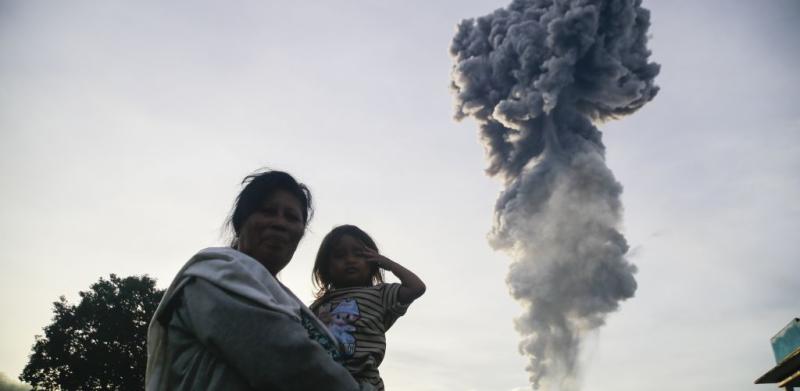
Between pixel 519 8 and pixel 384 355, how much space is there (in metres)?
36.2

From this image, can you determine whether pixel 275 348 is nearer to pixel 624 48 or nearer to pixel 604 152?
pixel 604 152

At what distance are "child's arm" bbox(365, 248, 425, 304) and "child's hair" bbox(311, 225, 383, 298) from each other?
195 millimetres

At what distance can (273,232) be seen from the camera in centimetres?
210

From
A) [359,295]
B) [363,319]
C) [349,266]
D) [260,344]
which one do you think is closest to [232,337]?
[260,344]

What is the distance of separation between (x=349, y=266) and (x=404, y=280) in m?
0.50

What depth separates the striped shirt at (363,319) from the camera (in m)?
2.47

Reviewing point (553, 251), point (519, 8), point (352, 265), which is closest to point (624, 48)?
point (519, 8)

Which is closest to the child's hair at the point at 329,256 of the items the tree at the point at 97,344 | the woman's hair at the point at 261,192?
the woman's hair at the point at 261,192

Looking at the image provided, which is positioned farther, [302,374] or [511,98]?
[511,98]

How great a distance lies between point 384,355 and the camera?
265 centimetres

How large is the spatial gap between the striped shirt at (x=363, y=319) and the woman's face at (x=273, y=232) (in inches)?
24.7

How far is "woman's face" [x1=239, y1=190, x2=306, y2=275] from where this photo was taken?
2092 millimetres

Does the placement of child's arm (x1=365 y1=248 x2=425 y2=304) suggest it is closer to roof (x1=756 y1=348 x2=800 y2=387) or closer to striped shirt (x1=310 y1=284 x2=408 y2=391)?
striped shirt (x1=310 y1=284 x2=408 y2=391)

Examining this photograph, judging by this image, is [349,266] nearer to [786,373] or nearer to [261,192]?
[261,192]
